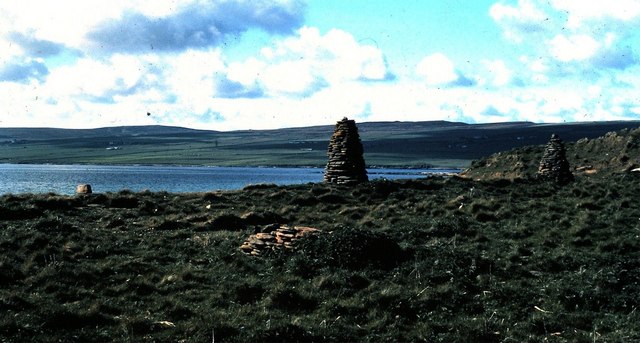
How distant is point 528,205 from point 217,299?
65.5 ft

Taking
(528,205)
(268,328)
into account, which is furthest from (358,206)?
(268,328)

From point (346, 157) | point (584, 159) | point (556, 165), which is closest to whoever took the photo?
point (346, 157)

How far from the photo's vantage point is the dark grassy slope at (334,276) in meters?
11.9

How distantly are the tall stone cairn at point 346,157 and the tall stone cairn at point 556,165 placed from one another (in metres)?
14.9

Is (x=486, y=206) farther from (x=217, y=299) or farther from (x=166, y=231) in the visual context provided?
(x=217, y=299)

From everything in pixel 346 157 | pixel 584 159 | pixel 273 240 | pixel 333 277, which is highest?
pixel 346 157

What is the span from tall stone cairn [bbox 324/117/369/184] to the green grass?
36.5 feet

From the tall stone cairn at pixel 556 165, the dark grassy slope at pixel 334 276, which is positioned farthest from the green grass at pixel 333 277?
the tall stone cairn at pixel 556 165

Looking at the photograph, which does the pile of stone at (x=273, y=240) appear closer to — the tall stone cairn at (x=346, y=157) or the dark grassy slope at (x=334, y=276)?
the dark grassy slope at (x=334, y=276)

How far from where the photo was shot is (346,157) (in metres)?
39.3

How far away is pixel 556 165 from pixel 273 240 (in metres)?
30.9

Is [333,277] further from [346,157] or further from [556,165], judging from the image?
[556,165]

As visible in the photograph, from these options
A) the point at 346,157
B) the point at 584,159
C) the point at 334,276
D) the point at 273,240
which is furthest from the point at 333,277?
the point at 584,159

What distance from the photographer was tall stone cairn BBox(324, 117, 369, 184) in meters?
Answer: 39.1
